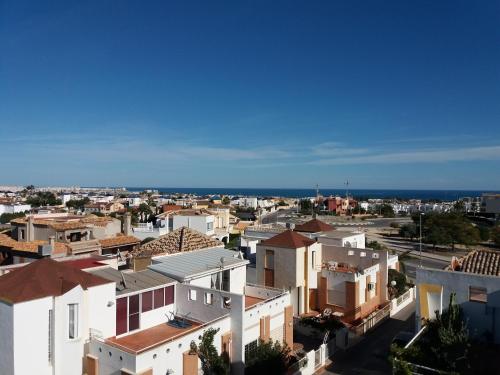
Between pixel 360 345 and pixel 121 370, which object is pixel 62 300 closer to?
pixel 121 370

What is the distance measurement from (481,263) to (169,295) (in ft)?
50.8

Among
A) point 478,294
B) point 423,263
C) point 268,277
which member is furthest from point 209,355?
point 423,263

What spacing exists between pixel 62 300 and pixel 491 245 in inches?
2763

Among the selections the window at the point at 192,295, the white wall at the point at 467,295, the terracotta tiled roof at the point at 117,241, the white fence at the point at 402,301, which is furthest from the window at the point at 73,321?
the terracotta tiled roof at the point at 117,241

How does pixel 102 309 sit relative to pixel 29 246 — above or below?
above

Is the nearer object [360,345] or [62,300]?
[62,300]

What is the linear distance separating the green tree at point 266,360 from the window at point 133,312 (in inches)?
206

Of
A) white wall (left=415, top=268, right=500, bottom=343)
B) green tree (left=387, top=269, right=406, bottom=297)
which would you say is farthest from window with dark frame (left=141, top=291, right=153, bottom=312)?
green tree (left=387, top=269, right=406, bottom=297)

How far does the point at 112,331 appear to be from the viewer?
16438 mm

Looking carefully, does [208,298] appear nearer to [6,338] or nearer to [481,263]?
[6,338]

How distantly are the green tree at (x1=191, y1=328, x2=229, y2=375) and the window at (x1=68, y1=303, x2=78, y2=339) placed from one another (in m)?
4.37

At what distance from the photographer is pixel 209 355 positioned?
16.0 m

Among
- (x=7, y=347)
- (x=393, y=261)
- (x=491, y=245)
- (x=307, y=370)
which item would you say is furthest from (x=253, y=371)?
(x=491, y=245)

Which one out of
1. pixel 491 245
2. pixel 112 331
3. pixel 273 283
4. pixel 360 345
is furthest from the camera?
pixel 491 245
